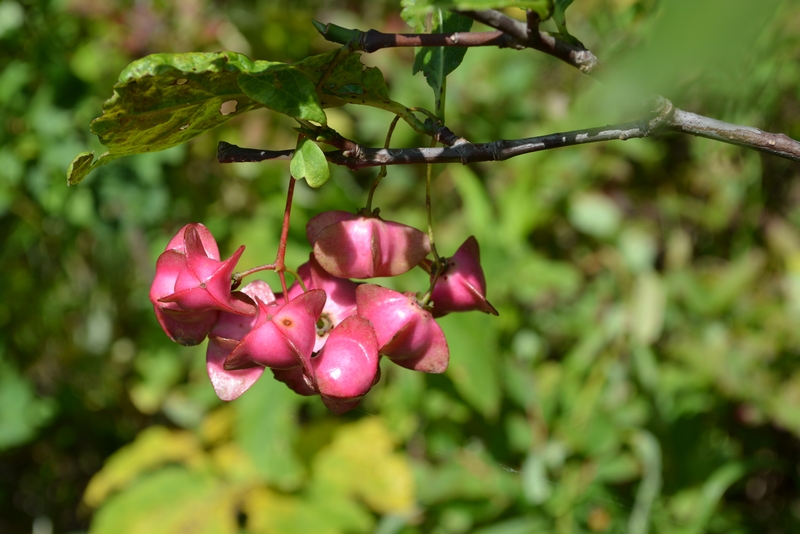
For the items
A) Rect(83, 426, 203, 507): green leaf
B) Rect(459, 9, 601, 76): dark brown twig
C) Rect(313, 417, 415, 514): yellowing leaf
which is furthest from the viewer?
Rect(83, 426, 203, 507): green leaf

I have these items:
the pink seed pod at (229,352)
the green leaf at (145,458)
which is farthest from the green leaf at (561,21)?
the green leaf at (145,458)

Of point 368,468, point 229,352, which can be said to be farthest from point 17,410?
point 229,352

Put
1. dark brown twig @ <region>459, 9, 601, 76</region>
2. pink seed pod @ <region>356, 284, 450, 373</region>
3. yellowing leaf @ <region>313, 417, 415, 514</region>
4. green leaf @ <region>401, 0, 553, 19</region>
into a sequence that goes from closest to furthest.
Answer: green leaf @ <region>401, 0, 553, 19</region>, dark brown twig @ <region>459, 9, 601, 76</region>, pink seed pod @ <region>356, 284, 450, 373</region>, yellowing leaf @ <region>313, 417, 415, 514</region>

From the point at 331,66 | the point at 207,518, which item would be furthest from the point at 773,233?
the point at 331,66

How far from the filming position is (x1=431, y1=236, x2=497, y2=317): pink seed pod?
68 centimetres

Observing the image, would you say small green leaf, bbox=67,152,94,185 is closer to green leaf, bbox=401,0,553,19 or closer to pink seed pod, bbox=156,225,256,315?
pink seed pod, bbox=156,225,256,315

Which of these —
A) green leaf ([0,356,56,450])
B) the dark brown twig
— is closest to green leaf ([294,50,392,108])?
the dark brown twig

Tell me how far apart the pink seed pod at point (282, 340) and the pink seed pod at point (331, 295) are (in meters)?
0.07

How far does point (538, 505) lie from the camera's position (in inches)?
57.7

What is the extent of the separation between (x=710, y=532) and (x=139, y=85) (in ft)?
4.76

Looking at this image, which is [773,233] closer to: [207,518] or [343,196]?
[343,196]

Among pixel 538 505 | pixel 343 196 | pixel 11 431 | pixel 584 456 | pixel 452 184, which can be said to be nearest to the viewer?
pixel 538 505

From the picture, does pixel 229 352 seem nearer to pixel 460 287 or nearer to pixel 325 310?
pixel 325 310

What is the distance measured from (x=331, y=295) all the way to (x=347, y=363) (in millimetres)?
109
